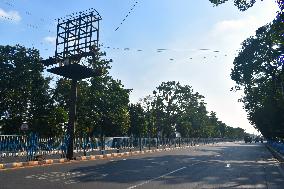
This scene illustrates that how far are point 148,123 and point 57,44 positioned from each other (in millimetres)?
64162

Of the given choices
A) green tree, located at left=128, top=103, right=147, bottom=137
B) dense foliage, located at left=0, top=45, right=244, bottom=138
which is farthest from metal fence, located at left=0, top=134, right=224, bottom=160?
green tree, located at left=128, top=103, right=147, bottom=137

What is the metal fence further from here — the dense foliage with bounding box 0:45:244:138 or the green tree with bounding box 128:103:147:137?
the green tree with bounding box 128:103:147:137

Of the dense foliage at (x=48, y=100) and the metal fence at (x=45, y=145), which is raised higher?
the dense foliage at (x=48, y=100)

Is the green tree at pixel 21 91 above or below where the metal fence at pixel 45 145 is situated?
above

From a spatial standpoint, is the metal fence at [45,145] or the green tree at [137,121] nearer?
the metal fence at [45,145]

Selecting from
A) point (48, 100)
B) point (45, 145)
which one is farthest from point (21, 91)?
point (45, 145)

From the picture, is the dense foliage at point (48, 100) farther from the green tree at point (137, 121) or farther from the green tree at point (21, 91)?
the green tree at point (137, 121)

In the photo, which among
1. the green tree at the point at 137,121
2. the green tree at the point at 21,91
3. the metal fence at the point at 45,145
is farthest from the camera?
the green tree at the point at 137,121

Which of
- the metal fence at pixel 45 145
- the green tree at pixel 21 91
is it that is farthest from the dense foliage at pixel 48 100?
the metal fence at pixel 45 145

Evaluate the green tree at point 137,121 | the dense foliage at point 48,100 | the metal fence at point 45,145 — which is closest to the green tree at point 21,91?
the dense foliage at point 48,100

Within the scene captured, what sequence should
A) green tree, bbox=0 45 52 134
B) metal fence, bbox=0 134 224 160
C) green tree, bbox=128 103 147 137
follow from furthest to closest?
green tree, bbox=128 103 147 137 < green tree, bbox=0 45 52 134 < metal fence, bbox=0 134 224 160

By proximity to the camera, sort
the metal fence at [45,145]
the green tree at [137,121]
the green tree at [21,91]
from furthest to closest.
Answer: the green tree at [137,121] → the green tree at [21,91] → the metal fence at [45,145]

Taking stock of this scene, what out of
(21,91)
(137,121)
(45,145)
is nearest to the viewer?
(45,145)

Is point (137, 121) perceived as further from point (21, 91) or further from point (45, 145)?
point (45, 145)
